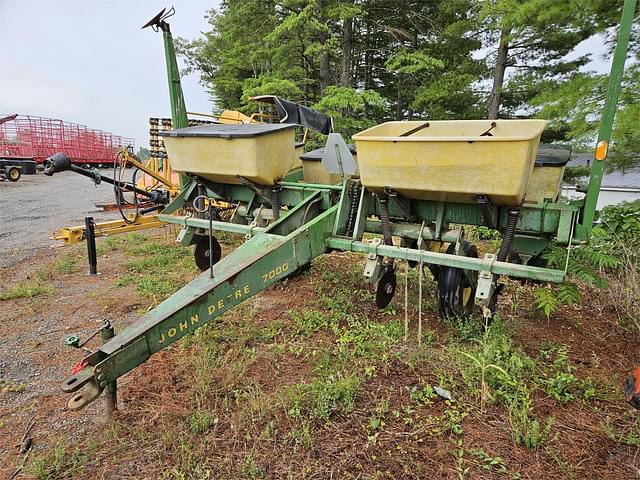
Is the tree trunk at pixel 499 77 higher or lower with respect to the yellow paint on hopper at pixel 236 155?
higher

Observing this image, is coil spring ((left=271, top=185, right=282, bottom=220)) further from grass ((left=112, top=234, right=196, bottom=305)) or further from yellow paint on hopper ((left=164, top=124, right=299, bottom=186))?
grass ((left=112, top=234, right=196, bottom=305))

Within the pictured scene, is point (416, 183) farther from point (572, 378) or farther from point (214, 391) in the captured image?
point (214, 391)

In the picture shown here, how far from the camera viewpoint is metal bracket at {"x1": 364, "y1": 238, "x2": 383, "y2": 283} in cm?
328

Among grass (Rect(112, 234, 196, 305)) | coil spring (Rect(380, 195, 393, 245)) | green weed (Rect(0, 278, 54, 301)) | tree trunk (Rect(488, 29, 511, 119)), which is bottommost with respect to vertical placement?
green weed (Rect(0, 278, 54, 301))

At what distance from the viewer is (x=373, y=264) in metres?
3.29

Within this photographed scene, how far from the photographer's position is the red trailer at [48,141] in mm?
17125

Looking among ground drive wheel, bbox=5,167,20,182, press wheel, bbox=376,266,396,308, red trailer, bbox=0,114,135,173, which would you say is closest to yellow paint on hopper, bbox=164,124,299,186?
press wheel, bbox=376,266,396,308

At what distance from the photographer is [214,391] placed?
8.88 ft

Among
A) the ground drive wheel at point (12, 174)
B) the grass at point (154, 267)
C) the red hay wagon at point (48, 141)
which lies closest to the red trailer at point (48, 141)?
the red hay wagon at point (48, 141)

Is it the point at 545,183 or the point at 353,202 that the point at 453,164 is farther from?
the point at 353,202

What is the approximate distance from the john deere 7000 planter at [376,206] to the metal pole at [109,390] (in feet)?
0.05

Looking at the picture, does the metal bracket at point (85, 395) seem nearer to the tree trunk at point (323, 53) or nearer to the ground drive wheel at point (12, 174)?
the tree trunk at point (323, 53)

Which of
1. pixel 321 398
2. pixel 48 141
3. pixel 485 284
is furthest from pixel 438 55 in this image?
pixel 48 141

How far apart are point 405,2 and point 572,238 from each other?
37.0ft
